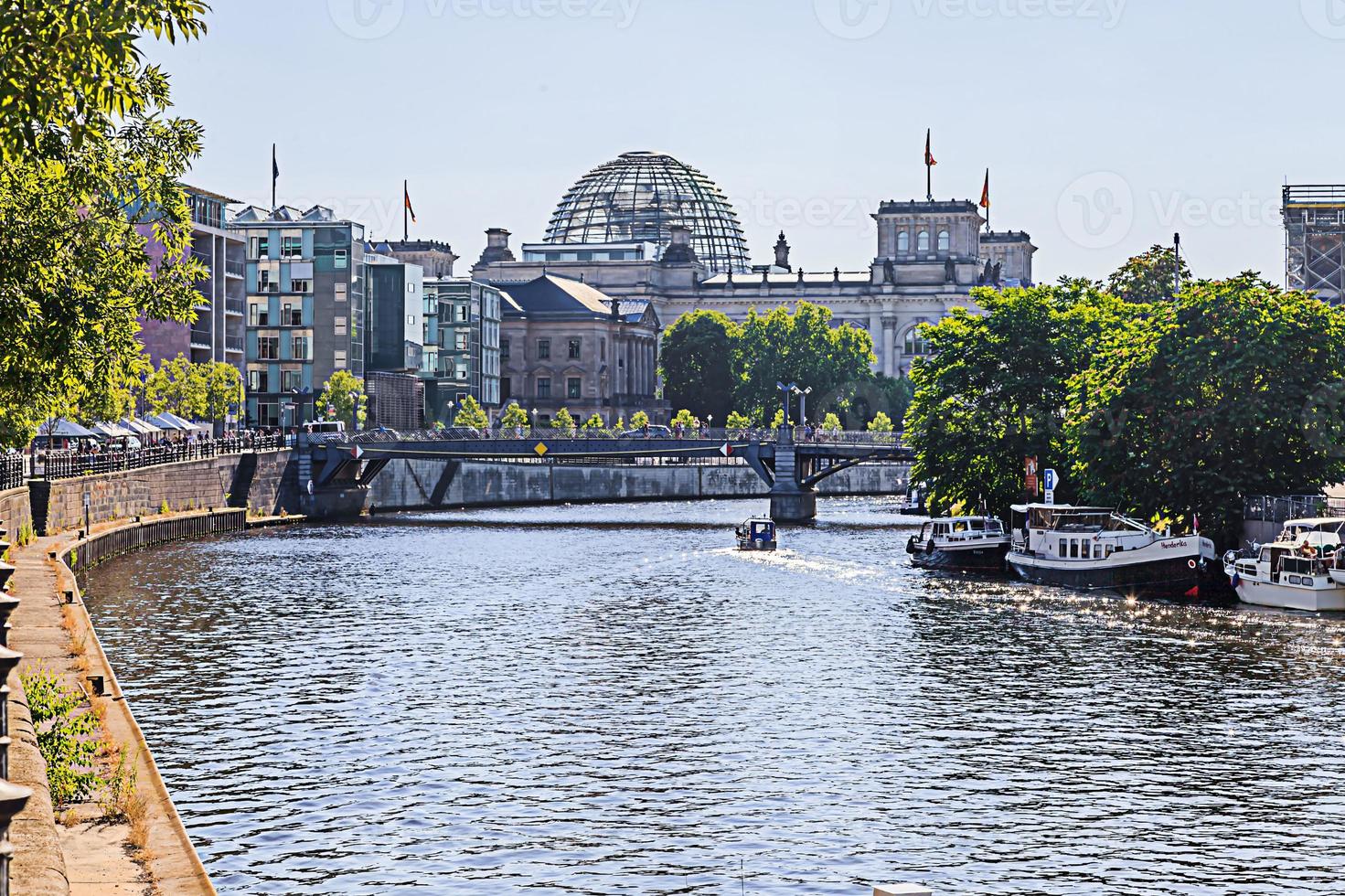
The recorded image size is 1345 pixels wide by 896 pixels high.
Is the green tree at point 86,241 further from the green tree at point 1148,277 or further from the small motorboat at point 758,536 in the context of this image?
the green tree at point 1148,277

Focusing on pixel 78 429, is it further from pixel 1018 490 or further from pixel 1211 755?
pixel 1211 755

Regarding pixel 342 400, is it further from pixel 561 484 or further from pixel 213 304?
pixel 561 484

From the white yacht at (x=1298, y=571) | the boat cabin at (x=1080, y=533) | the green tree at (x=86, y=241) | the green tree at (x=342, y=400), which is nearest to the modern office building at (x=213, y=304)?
the green tree at (x=342, y=400)

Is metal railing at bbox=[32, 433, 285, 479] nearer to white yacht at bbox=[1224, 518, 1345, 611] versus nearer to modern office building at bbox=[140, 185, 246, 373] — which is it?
modern office building at bbox=[140, 185, 246, 373]

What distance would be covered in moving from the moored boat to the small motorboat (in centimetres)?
1278

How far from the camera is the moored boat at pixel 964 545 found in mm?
98500

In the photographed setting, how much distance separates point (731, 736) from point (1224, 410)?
44764 millimetres

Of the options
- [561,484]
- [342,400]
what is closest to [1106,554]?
[561,484]

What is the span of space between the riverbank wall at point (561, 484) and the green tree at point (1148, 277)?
53759 mm

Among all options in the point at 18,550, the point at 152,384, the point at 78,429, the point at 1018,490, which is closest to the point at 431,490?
the point at 152,384

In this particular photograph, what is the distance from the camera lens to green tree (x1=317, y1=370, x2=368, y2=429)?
18025 centimetres

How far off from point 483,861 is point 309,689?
837 inches

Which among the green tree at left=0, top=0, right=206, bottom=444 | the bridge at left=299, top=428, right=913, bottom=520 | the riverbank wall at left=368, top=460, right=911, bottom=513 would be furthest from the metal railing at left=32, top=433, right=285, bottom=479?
the green tree at left=0, top=0, right=206, bottom=444

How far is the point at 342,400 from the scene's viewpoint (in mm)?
180625
